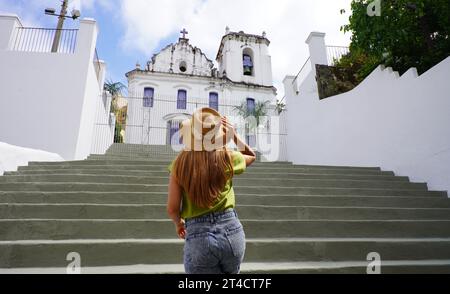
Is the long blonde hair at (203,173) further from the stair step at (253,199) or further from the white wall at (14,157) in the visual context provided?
the white wall at (14,157)

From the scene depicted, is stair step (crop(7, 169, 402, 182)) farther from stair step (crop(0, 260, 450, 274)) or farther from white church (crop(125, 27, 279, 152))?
white church (crop(125, 27, 279, 152))

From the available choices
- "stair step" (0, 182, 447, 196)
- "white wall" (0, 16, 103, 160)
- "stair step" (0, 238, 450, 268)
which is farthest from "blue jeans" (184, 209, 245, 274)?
"white wall" (0, 16, 103, 160)

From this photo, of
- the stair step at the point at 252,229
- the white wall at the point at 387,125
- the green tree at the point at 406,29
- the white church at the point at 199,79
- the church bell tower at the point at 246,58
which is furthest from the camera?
the church bell tower at the point at 246,58

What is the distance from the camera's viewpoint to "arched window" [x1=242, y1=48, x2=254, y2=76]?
23366 millimetres

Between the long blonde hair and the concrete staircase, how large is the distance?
1.39 meters

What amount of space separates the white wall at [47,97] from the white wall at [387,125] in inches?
297

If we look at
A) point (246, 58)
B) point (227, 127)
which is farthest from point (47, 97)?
point (246, 58)

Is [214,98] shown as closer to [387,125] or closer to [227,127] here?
[387,125]

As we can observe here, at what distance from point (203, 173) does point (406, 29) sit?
681 cm

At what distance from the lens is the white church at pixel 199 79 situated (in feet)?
62.4

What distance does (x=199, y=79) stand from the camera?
2102 cm

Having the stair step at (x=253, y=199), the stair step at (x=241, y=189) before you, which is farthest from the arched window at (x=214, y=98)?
the stair step at (x=253, y=199)
